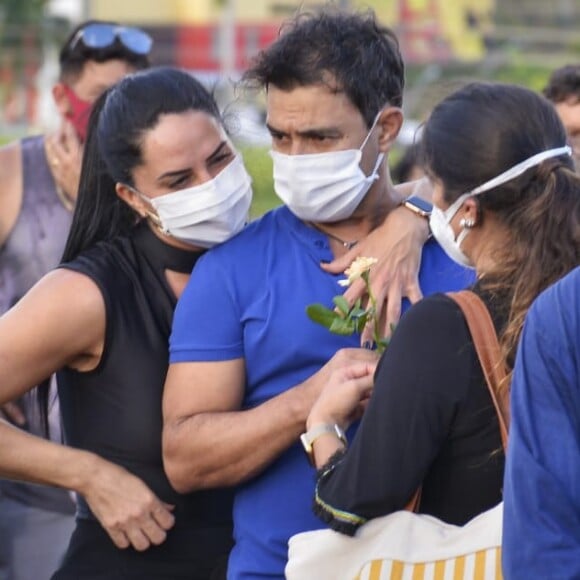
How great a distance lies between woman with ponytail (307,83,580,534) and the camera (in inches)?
98.0

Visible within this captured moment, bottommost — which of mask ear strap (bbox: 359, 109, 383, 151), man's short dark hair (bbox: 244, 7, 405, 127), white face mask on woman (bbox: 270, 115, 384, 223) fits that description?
white face mask on woman (bbox: 270, 115, 384, 223)

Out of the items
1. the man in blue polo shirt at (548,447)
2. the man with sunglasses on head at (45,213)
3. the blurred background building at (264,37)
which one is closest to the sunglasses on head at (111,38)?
the man with sunglasses on head at (45,213)

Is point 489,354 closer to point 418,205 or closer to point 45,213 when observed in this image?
point 418,205

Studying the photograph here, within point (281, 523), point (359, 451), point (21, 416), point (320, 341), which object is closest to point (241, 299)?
point (320, 341)

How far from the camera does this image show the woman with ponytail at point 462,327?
2488 millimetres

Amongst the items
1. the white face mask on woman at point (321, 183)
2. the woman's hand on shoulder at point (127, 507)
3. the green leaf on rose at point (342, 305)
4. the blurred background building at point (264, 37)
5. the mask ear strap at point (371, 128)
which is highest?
the mask ear strap at point (371, 128)

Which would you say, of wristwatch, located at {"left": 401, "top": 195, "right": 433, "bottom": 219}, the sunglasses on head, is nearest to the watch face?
wristwatch, located at {"left": 401, "top": 195, "right": 433, "bottom": 219}

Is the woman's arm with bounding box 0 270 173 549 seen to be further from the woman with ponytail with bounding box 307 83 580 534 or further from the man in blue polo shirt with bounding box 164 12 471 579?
the woman with ponytail with bounding box 307 83 580 534

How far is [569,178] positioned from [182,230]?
1.11 m

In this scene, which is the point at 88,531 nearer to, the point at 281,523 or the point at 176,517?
the point at 176,517

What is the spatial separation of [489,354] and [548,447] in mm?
341

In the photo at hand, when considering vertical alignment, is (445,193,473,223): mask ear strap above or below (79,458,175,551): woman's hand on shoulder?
above

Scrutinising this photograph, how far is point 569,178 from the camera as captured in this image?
2645mm

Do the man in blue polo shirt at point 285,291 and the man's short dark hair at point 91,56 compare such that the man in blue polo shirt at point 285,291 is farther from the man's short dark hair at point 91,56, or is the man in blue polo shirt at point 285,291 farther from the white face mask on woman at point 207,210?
the man's short dark hair at point 91,56
